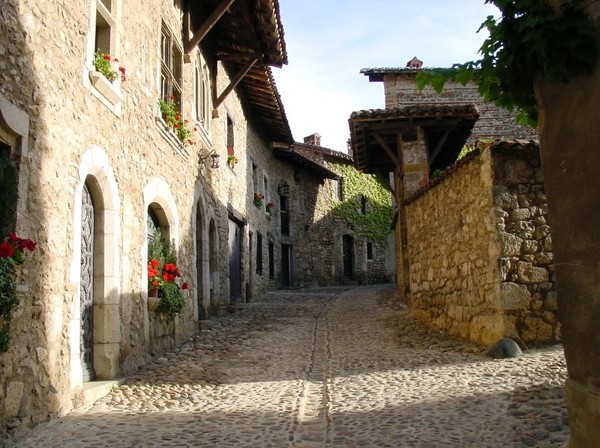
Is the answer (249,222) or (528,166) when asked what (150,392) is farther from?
(249,222)

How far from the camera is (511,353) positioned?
5.32 meters

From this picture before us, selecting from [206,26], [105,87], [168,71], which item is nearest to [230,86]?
[206,26]

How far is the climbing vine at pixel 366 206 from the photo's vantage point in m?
23.9

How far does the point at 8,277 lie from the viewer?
346 centimetres

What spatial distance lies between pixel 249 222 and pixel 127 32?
28.1 ft

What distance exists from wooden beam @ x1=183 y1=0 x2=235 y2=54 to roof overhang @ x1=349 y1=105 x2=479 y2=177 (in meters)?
2.85

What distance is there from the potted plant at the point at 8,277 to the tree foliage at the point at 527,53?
2.68 m

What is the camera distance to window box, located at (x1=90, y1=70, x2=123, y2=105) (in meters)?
5.22

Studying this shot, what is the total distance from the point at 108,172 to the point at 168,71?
2973 millimetres

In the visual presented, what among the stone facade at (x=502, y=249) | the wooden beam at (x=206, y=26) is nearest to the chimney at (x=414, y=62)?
the wooden beam at (x=206, y=26)

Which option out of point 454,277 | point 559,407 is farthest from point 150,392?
point 454,277

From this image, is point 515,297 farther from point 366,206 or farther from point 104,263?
point 366,206

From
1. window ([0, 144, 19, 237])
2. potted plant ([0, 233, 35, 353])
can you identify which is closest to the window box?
window ([0, 144, 19, 237])

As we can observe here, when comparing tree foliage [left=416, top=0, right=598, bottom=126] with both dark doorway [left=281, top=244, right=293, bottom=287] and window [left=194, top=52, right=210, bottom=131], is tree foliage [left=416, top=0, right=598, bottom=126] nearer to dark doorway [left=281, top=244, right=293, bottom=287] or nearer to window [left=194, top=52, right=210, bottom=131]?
window [left=194, top=52, right=210, bottom=131]
